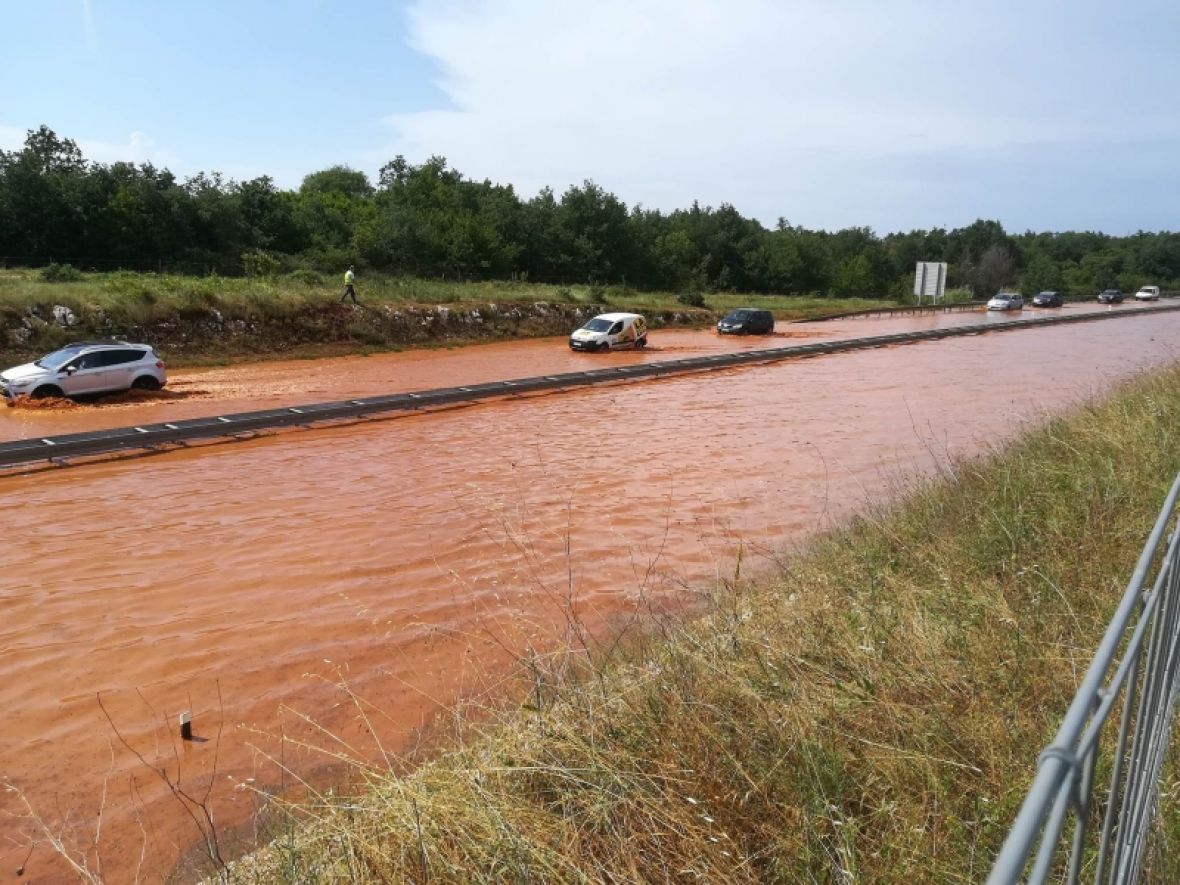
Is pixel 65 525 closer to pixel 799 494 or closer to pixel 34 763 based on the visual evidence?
pixel 34 763

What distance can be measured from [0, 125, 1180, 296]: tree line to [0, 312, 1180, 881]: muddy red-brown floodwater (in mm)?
36409

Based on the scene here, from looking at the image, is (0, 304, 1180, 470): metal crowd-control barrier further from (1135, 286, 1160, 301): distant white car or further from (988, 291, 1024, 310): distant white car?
(1135, 286, 1160, 301): distant white car

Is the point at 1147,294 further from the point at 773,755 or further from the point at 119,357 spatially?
the point at 773,755

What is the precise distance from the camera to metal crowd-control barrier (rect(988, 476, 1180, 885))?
127cm

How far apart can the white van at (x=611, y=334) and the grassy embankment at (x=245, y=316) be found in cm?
675

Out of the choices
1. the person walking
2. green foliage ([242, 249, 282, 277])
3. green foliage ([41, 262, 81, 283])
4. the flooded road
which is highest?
green foliage ([242, 249, 282, 277])

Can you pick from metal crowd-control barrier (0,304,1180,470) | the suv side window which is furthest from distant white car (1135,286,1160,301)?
the suv side window

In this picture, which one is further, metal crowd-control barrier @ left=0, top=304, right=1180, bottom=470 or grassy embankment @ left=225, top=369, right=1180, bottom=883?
metal crowd-control barrier @ left=0, top=304, right=1180, bottom=470

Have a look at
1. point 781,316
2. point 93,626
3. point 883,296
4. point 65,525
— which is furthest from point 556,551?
point 883,296

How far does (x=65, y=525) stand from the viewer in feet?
39.4

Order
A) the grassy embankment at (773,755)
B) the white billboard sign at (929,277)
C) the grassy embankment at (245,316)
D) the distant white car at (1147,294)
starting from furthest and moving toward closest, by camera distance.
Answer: the distant white car at (1147,294) → the white billboard sign at (929,277) → the grassy embankment at (245,316) → the grassy embankment at (773,755)

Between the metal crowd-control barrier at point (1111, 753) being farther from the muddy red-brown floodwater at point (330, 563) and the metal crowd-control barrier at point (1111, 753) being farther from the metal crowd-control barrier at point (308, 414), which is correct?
the metal crowd-control barrier at point (308, 414)

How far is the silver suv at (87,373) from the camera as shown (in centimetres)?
2208

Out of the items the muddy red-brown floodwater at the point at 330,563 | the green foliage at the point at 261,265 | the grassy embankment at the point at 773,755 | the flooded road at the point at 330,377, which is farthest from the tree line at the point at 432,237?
the grassy embankment at the point at 773,755
